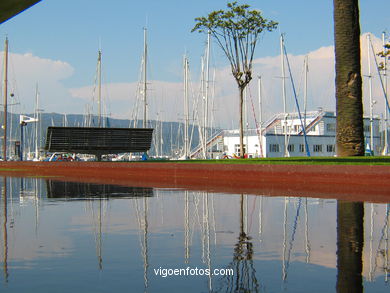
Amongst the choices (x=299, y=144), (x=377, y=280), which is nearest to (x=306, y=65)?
(x=299, y=144)

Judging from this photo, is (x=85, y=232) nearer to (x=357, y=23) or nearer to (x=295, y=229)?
(x=295, y=229)

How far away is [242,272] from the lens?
5617 mm

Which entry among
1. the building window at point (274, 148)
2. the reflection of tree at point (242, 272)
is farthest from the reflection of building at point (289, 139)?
the reflection of tree at point (242, 272)

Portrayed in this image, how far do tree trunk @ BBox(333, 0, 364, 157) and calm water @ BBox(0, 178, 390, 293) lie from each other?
7660mm

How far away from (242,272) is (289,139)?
62127 mm

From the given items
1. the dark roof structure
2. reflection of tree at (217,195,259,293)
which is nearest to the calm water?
reflection of tree at (217,195,259,293)

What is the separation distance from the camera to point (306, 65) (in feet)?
194

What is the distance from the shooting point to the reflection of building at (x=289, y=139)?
2724 inches

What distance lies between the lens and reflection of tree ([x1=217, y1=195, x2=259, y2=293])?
4988 mm

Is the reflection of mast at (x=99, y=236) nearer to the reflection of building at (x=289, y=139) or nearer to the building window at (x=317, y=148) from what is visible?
the reflection of building at (x=289, y=139)

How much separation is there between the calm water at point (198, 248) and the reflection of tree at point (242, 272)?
1cm

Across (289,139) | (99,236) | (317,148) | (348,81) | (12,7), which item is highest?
(348,81)

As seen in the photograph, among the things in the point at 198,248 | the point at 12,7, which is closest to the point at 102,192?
the point at 198,248

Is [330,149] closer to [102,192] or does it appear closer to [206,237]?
[102,192]
